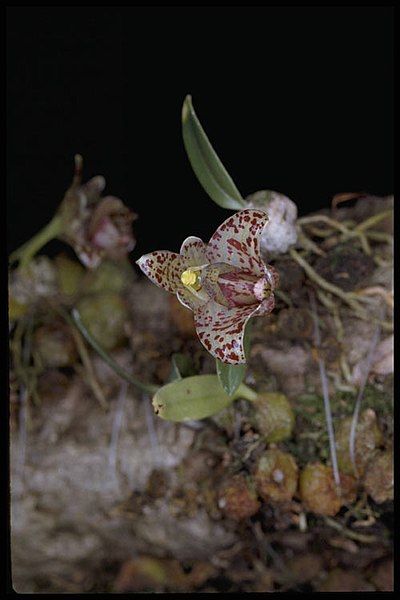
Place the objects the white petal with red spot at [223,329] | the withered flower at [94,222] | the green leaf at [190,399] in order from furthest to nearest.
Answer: the withered flower at [94,222]
the green leaf at [190,399]
the white petal with red spot at [223,329]

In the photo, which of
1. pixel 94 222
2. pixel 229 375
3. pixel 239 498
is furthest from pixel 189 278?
pixel 94 222

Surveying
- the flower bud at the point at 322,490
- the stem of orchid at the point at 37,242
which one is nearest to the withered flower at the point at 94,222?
the stem of orchid at the point at 37,242

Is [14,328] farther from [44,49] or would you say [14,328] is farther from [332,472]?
[332,472]

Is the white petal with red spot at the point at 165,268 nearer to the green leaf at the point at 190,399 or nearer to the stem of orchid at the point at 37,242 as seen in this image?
the green leaf at the point at 190,399

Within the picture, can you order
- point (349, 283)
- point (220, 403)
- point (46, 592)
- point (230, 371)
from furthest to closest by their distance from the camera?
point (46, 592) < point (349, 283) < point (220, 403) < point (230, 371)

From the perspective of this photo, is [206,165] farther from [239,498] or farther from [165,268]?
[239,498]

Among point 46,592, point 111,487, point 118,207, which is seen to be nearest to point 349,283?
point 118,207
